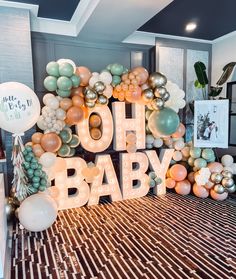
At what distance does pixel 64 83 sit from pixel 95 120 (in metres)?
0.71

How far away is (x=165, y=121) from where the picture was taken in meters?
3.25

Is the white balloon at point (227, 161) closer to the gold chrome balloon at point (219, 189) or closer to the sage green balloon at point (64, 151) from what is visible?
the gold chrome balloon at point (219, 189)

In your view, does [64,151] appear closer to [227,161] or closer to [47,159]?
[47,159]

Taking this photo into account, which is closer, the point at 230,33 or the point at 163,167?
the point at 163,167

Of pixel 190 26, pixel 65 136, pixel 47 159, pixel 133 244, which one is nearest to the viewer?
pixel 133 244

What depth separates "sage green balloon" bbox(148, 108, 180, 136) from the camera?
10.7ft

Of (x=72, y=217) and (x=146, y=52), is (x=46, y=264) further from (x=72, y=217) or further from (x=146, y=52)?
(x=146, y=52)

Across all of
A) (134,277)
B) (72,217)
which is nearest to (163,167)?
(72,217)

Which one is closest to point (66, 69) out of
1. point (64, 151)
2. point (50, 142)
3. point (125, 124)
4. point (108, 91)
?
point (108, 91)

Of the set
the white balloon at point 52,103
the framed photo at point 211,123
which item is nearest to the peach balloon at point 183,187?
the framed photo at point 211,123

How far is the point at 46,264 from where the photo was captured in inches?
77.9

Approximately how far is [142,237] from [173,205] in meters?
1.04

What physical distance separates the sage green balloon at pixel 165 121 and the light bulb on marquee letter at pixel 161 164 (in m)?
0.43

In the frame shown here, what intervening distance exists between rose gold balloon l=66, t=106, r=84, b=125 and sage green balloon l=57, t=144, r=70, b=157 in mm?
343
